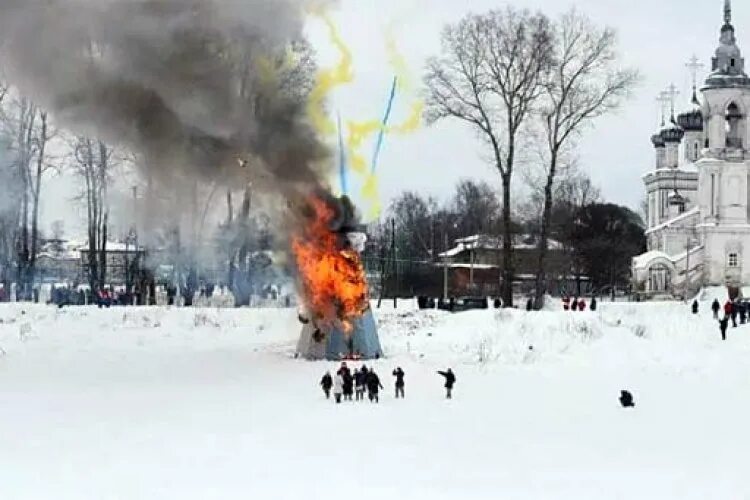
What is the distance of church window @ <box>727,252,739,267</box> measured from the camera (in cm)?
9556

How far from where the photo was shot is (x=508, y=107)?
182ft

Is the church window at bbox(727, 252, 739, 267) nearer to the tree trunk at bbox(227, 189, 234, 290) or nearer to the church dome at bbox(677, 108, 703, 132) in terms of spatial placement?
the church dome at bbox(677, 108, 703, 132)

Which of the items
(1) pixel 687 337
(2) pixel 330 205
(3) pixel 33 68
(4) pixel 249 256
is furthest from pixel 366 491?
(4) pixel 249 256

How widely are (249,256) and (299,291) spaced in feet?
57.7

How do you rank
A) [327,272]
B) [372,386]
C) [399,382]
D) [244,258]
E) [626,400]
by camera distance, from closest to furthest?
[626,400]
[372,386]
[399,382]
[327,272]
[244,258]

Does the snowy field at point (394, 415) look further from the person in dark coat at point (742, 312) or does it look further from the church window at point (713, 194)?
the church window at point (713, 194)

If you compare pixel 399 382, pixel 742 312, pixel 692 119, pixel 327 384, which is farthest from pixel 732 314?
pixel 692 119

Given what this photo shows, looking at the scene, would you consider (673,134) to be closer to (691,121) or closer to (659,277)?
(691,121)

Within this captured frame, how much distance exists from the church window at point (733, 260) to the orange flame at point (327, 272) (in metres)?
63.5

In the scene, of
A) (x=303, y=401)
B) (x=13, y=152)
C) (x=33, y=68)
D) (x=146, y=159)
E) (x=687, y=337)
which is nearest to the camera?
(x=303, y=401)

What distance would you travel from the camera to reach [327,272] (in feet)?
127

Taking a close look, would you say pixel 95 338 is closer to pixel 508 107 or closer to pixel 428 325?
pixel 428 325

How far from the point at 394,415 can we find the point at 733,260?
75101 mm

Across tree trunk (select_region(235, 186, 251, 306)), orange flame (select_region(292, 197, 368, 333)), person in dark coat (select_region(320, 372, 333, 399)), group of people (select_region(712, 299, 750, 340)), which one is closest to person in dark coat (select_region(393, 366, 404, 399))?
person in dark coat (select_region(320, 372, 333, 399))
